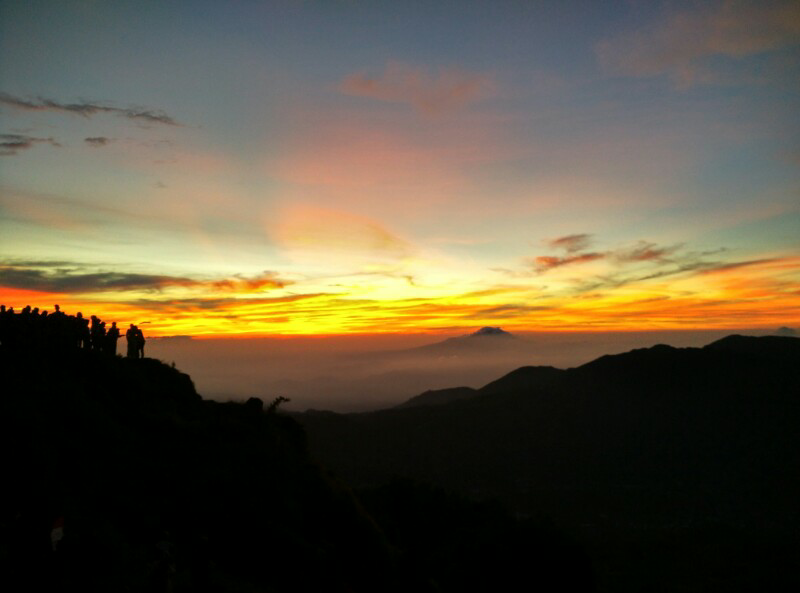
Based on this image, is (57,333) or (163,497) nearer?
(163,497)

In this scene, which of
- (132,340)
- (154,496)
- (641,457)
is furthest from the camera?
(641,457)

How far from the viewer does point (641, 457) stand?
151500 millimetres

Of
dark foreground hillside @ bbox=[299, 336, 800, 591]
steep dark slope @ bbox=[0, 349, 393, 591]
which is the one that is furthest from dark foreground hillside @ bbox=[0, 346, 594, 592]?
dark foreground hillside @ bbox=[299, 336, 800, 591]

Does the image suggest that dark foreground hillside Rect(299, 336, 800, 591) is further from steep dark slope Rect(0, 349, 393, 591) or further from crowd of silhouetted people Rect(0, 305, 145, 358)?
crowd of silhouetted people Rect(0, 305, 145, 358)

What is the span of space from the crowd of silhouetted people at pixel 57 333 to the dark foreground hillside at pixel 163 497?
93cm

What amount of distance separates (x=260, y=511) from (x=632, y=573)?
224 ft

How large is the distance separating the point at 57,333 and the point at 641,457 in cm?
14988

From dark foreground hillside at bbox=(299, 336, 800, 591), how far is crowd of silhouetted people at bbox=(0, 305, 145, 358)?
59192 mm

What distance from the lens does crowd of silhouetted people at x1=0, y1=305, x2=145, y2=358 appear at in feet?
98.1

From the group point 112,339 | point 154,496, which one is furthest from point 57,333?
point 154,496

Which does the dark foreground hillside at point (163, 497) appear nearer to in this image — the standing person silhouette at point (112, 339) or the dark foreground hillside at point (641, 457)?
the standing person silhouette at point (112, 339)

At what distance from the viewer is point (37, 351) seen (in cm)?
3041

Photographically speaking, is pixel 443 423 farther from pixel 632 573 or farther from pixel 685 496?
pixel 632 573

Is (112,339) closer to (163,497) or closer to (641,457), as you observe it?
(163,497)
